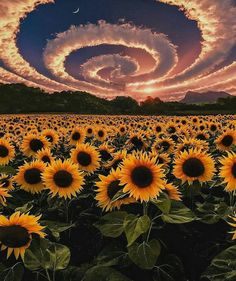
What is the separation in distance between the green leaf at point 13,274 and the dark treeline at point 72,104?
69.8 m

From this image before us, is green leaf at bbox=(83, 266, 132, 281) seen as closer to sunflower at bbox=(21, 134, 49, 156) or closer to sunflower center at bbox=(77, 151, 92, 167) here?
sunflower center at bbox=(77, 151, 92, 167)

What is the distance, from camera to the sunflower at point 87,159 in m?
6.60

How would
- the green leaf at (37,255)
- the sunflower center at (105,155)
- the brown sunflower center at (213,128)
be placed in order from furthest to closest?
the brown sunflower center at (213,128)
the sunflower center at (105,155)
the green leaf at (37,255)

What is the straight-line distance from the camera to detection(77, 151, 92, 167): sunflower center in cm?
661

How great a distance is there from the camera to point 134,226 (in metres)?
3.60

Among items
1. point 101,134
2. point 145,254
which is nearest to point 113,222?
point 145,254

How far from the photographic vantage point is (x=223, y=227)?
5.07m

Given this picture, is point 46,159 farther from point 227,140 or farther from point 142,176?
point 227,140

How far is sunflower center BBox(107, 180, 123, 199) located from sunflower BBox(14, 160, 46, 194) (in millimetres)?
1513

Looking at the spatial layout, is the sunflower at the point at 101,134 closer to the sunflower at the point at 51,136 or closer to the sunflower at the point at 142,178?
the sunflower at the point at 51,136

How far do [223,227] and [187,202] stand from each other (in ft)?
2.31

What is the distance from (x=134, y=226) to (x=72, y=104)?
114 m

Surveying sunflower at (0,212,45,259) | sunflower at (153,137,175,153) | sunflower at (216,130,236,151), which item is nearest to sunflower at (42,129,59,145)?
sunflower at (153,137,175,153)

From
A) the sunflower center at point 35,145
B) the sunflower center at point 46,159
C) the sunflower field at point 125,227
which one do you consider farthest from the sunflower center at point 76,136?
the sunflower field at point 125,227
